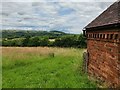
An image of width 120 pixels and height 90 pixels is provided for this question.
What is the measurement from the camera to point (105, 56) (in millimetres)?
9211

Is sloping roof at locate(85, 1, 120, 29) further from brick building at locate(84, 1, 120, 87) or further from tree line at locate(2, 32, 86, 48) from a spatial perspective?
tree line at locate(2, 32, 86, 48)

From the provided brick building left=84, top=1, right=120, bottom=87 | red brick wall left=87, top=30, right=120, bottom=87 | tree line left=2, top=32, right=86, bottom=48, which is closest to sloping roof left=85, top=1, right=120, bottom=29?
brick building left=84, top=1, right=120, bottom=87

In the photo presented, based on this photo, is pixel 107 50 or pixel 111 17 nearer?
pixel 107 50

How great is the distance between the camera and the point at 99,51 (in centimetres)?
1016

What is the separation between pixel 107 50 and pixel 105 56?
0.38 m

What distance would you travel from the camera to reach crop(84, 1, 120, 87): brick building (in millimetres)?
7867

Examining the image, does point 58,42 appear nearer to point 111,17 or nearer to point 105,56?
point 105,56

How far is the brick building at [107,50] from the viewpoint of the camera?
787cm

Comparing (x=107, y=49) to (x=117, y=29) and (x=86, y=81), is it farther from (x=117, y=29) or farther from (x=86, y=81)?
(x=86, y=81)

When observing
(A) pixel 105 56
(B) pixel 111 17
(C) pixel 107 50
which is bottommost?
(A) pixel 105 56

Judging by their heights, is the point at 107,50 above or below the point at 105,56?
above

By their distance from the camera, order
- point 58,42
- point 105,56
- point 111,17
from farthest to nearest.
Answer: point 58,42 → point 105,56 → point 111,17

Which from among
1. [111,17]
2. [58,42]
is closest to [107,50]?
[111,17]

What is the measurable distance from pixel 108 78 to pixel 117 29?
2043 mm
